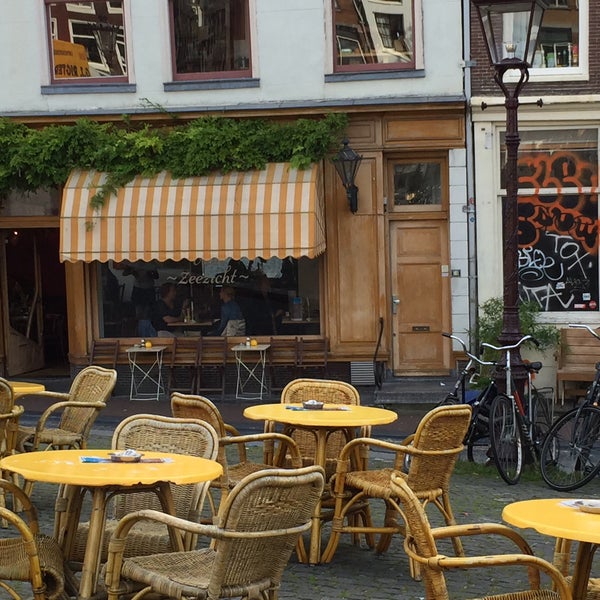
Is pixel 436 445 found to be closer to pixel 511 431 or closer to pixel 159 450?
pixel 159 450

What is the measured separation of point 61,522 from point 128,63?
10809 millimetres

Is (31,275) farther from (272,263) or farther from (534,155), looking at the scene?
(534,155)

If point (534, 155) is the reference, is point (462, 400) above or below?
below

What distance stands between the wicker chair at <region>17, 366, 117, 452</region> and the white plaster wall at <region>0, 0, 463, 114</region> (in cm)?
692

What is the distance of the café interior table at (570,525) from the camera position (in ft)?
14.6

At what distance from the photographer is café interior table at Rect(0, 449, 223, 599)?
526 cm

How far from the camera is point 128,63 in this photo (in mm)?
15609

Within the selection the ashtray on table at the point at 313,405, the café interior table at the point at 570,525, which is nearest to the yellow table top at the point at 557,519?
the café interior table at the point at 570,525

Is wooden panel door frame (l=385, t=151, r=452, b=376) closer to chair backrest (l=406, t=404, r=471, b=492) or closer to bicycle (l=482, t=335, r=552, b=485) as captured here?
bicycle (l=482, t=335, r=552, b=485)

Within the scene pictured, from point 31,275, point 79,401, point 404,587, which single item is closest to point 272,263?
point 31,275

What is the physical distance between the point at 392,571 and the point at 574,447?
3055 mm

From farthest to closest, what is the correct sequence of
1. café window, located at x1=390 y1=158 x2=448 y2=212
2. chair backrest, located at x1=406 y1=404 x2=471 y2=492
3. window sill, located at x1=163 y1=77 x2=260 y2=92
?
café window, located at x1=390 y1=158 x2=448 y2=212 → window sill, located at x1=163 y1=77 x2=260 y2=92 → chair backrest, located at x1=406 y1=404 x2=471 y2=492

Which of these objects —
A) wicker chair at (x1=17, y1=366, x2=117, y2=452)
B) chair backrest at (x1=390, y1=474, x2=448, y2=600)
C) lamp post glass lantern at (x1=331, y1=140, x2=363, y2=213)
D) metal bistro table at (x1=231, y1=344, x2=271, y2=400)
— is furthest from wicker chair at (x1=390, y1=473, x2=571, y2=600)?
metal bistro table at (x1=231, y1=344, x2=271, y2=400)

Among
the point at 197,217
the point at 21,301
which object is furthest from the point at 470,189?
the point at 21,301
